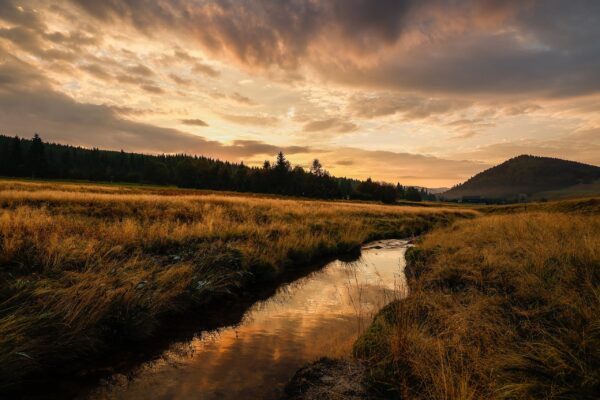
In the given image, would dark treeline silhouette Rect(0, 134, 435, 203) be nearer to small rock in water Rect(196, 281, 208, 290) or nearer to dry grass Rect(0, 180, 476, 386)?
dry grass Rect(0, 180, 476, 386)

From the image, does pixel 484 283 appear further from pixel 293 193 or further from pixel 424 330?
pixel 293 193

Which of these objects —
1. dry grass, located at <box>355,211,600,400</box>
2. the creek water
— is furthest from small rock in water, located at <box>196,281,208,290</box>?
dry grass, located at <box>355,211,600,400</box>

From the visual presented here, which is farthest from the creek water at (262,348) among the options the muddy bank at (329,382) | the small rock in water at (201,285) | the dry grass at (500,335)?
the small rock in water at (201,285)

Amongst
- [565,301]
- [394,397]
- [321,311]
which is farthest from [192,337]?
[565,301]

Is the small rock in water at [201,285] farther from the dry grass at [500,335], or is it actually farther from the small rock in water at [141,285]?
the dry grass at [500,335]

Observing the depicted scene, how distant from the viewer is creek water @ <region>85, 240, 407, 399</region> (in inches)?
170

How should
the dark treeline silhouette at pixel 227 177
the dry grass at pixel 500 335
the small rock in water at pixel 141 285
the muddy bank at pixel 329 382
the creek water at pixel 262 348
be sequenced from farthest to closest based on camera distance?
the dark treeline silhouette at pixel 227 177 → the small rock in water at pixel 141 285 → the creek water at pixel 262 348 → the muddy bank at pixel 329 382 → the dry grass at pixel 500 335

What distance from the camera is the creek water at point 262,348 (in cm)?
431

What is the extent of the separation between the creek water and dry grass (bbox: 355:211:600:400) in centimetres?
101

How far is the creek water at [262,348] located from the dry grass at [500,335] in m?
1.01

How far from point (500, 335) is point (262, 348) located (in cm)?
357

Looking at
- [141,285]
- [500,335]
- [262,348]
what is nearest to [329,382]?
[262,348]

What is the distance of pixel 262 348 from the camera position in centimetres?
557

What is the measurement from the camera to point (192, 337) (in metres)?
5.86
